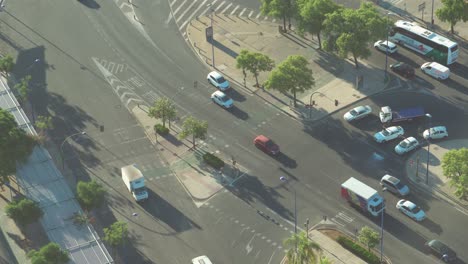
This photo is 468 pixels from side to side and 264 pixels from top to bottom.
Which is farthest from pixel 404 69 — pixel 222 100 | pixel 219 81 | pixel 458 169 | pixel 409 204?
pixel 409 204

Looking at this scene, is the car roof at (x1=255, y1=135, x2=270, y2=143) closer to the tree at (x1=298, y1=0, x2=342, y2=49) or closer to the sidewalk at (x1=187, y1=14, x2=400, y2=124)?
the sidewalk at (x1=187, y1=14, x2=400, y2=124)

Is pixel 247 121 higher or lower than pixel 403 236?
higher

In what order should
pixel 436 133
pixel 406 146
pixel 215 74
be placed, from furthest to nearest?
1. pixel 215 74
2. pixel 436 133
3. pixel 406 146

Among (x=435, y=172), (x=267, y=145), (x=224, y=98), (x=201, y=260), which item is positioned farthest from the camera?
(x=224, y=98)

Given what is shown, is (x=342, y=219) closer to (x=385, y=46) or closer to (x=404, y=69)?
(x=404, y=69)

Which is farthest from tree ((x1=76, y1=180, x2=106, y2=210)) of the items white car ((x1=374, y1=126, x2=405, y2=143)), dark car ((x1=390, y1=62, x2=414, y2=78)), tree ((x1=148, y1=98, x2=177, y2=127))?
dark car ((x1=390, y1=62, x2=414, y2=78))

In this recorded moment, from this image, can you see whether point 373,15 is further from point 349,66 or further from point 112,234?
point 112,234

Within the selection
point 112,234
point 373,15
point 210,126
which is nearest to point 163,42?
point 210,126
